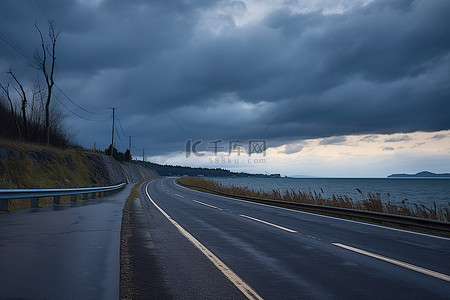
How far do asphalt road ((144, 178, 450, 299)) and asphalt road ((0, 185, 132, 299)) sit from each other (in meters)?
0.96

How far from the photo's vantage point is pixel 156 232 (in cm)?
1008

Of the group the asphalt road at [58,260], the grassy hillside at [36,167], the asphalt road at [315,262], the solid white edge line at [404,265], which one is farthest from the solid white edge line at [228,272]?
the grassy hillside at [36,167]

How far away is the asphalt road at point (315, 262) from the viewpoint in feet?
15.8

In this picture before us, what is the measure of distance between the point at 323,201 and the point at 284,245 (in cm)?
1271

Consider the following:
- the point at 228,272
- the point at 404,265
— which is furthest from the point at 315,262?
the point at 228,272

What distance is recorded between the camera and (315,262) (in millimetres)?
6527

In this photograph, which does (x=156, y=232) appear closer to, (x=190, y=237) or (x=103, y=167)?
(x=190, y=237)

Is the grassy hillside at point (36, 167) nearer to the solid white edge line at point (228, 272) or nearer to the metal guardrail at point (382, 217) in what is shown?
the solid white edge line at point (228, 272)

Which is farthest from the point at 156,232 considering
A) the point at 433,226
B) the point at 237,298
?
the point at 433,226

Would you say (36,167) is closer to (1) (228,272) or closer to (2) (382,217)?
(2) (382,217)

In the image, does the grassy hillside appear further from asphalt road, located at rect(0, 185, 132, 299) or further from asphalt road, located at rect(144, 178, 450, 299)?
asphalt road, located at rect(144, 178, 450, 299)

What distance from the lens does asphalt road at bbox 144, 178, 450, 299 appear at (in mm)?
4809

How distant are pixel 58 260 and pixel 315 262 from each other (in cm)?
447

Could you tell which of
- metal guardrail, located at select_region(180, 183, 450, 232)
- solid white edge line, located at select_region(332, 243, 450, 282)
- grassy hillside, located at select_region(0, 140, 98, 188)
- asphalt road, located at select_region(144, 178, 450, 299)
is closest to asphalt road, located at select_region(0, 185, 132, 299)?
asphalt road, located at select_region(144, 178, 450, 299)
